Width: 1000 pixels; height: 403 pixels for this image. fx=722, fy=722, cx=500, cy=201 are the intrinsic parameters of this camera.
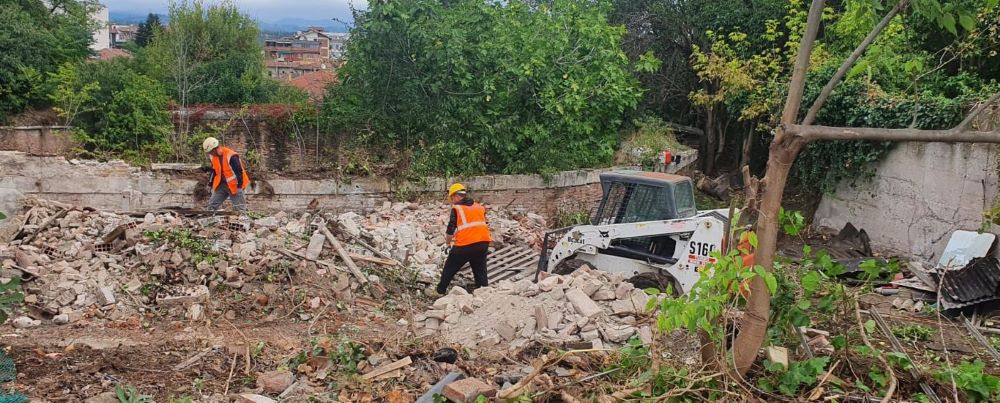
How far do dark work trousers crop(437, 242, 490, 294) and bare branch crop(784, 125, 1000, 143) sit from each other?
199 inches

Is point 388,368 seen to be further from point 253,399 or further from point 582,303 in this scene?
point 582,303

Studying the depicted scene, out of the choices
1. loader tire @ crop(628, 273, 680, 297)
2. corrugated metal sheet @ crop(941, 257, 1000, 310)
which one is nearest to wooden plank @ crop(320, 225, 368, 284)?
loader tire @ crop(628, 273, 680, 297)

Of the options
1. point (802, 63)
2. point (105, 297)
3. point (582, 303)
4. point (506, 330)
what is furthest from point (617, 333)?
point (105, 297)

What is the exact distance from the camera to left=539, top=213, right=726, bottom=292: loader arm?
790 centimetres

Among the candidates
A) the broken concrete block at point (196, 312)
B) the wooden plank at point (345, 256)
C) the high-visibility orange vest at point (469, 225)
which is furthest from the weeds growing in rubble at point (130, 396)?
the high-visibility orange vest at point (469, 225)

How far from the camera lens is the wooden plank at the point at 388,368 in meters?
5.41

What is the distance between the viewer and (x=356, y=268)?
351 inches

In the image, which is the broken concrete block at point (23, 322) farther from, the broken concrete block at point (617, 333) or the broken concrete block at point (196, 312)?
the broken concrete block at point (617, 333)

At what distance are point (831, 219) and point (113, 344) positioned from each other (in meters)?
12.3

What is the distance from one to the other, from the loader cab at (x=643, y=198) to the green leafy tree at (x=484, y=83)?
462 centimetres

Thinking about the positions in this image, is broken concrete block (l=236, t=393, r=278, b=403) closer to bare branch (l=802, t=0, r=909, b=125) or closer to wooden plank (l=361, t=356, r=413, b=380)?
wooden plank (l=361, t=356, r=413, b=380)

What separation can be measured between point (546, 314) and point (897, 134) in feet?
13.3

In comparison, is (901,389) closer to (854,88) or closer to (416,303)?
(416,303)

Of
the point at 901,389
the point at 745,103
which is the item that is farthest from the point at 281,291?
the point at 745,103
